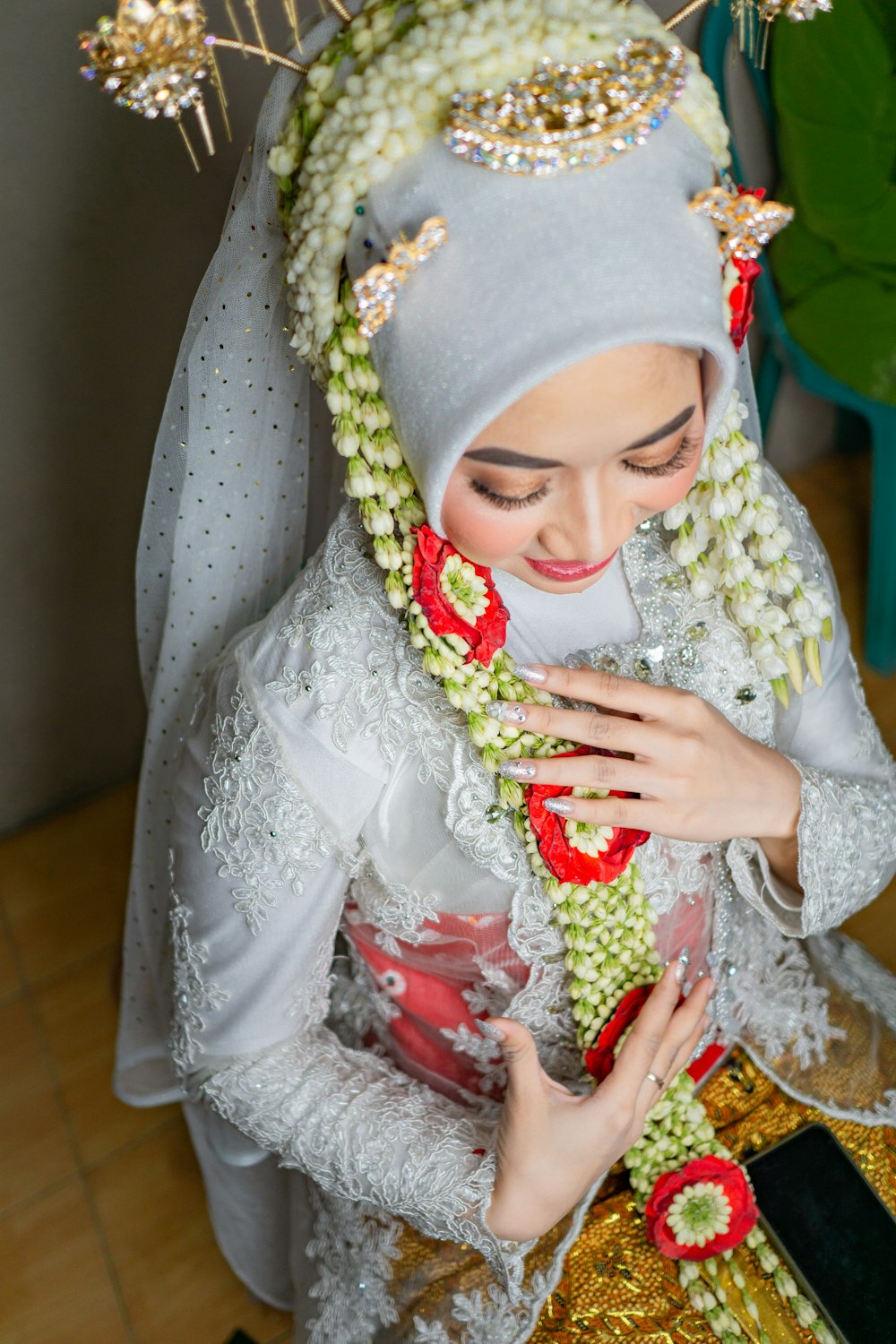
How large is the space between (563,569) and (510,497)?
0.12 metres

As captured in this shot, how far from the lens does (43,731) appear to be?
229 cm

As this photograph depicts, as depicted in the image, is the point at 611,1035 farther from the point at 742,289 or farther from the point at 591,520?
the point at 742,289

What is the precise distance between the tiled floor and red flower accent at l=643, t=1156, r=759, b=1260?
0.91 metres

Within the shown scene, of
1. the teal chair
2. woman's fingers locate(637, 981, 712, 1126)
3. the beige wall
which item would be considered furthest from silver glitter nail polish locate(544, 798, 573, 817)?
the teal chair

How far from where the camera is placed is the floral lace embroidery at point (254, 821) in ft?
3.58

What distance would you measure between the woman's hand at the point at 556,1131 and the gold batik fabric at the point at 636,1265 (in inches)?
4.5

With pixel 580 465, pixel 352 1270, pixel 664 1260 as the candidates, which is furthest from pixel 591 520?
pixel 352 1270

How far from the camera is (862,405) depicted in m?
2.32

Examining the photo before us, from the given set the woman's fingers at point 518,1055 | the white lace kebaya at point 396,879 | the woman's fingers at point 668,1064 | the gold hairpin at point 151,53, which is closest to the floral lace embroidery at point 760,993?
the white lace kebaya at point 396,879

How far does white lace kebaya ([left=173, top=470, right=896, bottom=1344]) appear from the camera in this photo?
109cm

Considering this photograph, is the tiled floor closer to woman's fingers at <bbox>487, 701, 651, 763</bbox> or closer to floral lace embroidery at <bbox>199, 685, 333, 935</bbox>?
floral lace embroidery at <bbox>199, 685, 333, 935</bbox>

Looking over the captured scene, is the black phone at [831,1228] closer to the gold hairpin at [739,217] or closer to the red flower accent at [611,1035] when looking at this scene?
the red flower accent at [611,1035]

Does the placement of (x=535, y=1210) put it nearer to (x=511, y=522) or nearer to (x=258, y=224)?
(x=511, y=522)

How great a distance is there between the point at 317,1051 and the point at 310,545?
633mm
